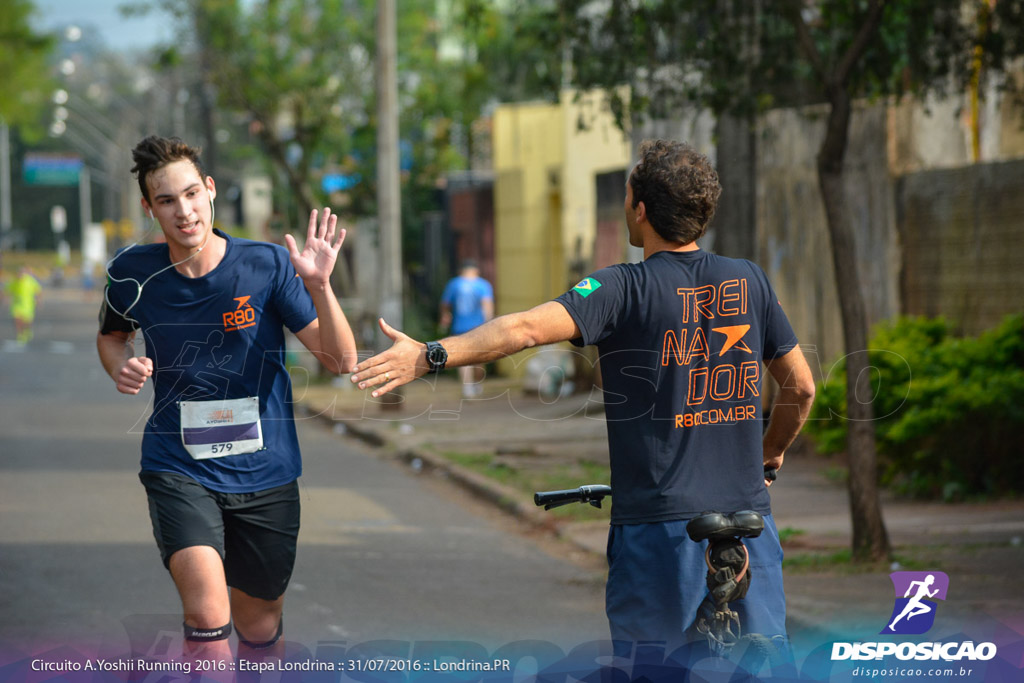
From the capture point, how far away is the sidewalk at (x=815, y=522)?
682cm

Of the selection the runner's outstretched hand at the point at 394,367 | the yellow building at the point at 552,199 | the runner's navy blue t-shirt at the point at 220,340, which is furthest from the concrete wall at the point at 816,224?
the runner's outstretched hand at the point at 394,367

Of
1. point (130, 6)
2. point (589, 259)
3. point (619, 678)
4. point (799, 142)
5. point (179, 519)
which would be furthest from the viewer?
point (130, 6)

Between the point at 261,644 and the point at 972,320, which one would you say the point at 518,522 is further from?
the point at 261,644

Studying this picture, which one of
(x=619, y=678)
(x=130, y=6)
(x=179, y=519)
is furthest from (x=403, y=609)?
(x=130, y=6)

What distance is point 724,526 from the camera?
3508mm

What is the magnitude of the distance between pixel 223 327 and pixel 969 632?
3.67 meters

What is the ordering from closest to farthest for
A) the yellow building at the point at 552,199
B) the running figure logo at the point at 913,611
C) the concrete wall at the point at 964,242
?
the running figure logo at the point at 913,611 → the concrete wall at the point at 964,242 → the yellow building at the point at 552,199

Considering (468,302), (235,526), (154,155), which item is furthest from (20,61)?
(235,526)

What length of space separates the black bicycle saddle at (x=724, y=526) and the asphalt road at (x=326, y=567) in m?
1.93

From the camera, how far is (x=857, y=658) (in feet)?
15.0

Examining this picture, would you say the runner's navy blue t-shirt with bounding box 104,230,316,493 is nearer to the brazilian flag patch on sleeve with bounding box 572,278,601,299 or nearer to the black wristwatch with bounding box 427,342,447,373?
the black wristwatch with bounding box 427,342,447,373

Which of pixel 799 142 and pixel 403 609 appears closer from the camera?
pixel 403 609

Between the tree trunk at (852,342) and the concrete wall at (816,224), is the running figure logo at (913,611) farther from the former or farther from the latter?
the concrete wall at (816,224)

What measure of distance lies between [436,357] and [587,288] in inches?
17.9
